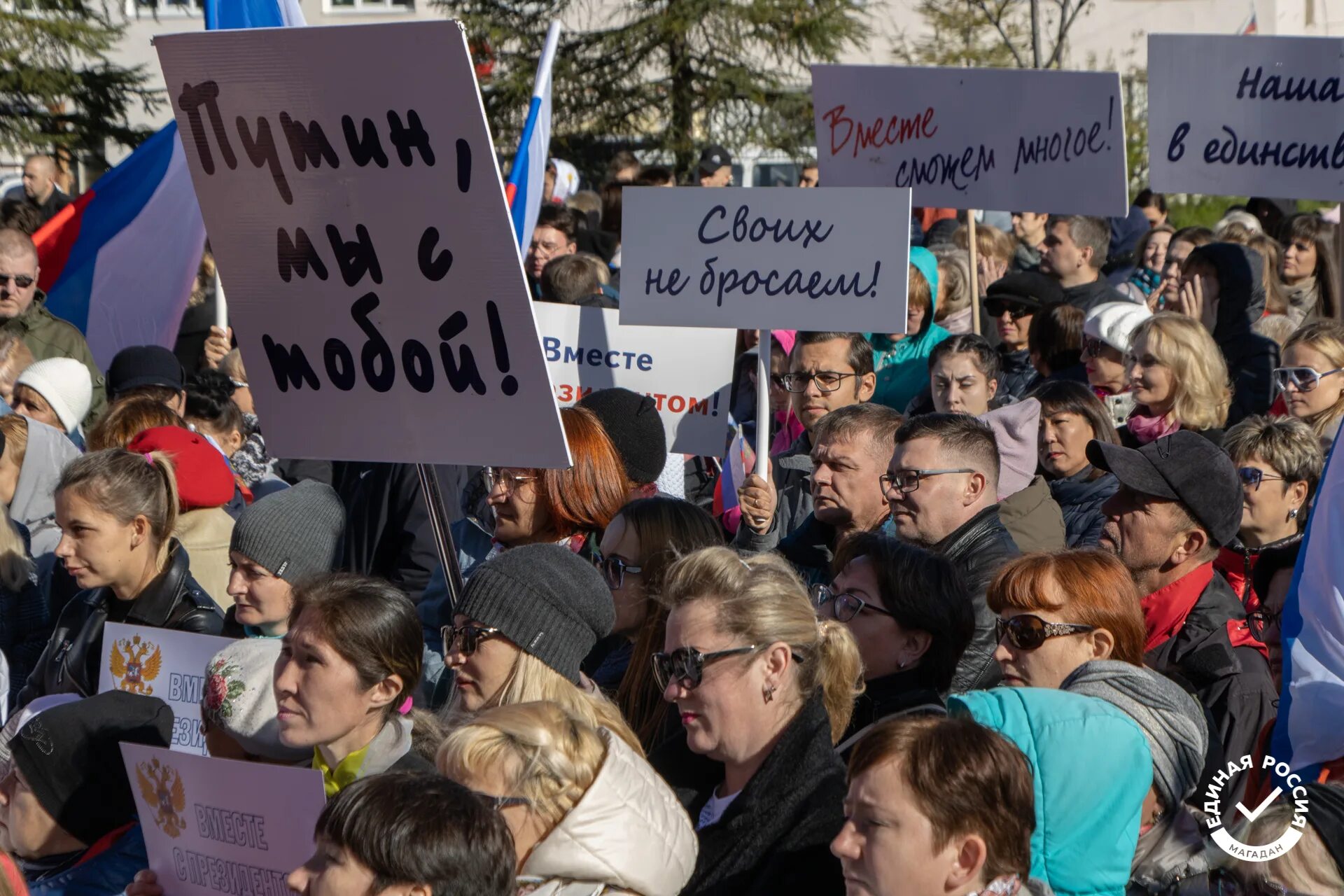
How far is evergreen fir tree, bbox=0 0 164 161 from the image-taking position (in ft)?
56.9

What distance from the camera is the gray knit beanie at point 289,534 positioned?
4.52 meters

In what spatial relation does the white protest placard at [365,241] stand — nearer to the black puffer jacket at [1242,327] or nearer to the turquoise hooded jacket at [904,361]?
the turquoise hooded jacket at [904,361]

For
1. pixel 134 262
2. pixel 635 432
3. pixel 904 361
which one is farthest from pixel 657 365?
pixel 134 262

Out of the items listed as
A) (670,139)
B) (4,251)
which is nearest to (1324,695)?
(4,251)

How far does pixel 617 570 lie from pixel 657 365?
2454mm

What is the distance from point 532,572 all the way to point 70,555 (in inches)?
63.9

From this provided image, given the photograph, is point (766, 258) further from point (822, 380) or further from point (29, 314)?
point (29, 314)

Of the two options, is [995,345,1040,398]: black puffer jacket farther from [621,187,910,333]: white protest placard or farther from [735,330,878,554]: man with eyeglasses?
[621,187,910,333]: white protest placard

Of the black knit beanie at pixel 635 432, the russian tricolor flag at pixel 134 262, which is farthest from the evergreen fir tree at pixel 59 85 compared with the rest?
the black knit beanie at pixel 635 432

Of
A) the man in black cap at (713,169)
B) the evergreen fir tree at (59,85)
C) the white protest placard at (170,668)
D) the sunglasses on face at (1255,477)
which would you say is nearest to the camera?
the white protest placard at (170,668)

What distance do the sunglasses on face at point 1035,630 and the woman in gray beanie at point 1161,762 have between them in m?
0.11

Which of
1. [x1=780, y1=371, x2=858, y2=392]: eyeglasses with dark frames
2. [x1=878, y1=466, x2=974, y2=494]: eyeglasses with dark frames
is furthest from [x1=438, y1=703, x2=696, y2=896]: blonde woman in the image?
[x1=780, y1=371, x2=858, y2=392]: eyeglasses with dark frames

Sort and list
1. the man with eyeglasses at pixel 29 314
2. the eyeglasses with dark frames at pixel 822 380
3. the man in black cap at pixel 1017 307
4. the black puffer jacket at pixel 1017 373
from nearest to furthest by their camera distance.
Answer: the eyeglasses with dark frames at pixel 822 380 < the black puffer jacket at pixel 1017 373 < the man in black cap at pixel 1017 307 < the man with eyeglasses at pixel 29 314

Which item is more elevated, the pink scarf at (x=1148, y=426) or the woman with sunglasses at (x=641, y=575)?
the woman with sunglasses at (x=641, y=575)
